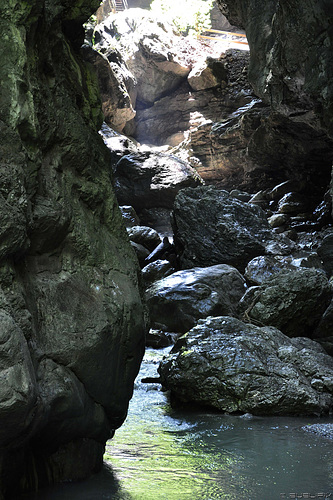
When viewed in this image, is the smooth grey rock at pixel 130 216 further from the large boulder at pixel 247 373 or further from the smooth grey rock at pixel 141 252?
the large boulder at pixel 247 373

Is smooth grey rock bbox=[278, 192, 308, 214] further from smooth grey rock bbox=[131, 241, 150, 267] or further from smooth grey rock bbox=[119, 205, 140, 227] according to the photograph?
smooth grey rock bbox=[131, 241, 150, 267]

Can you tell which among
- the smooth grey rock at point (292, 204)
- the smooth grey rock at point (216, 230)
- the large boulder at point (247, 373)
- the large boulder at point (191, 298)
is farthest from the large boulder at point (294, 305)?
the smooth grey rock at point (292, 204)

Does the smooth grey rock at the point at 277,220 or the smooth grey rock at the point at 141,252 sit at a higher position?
the smooth grey rock at the point at 141,252

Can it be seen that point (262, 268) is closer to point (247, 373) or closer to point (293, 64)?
point (293, 64)

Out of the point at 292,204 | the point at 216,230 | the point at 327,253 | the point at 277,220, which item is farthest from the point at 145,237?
the point at 292,204

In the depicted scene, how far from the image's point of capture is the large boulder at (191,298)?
8.31 m

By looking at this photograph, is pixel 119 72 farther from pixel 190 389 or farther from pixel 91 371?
pixel 91 371

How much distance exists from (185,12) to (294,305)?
931 inches

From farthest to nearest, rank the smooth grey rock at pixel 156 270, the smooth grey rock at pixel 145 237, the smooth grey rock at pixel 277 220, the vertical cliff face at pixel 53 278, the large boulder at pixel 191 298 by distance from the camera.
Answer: the smooth grey rock at pixel 277 220, the smooth grey rock at pixel 145 237, the smooth grey rock at pixel 156 270, the large boulder at pixel 191 298, the vertical cliff face at pixel 53 278

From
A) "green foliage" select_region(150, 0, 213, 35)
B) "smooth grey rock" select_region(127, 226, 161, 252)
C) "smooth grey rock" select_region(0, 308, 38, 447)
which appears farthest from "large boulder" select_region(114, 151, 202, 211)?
"green foliage" select_region(150, 0, 213, 35)

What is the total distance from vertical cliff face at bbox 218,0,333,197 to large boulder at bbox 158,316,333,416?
5.93 m

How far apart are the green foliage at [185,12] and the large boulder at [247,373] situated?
79.7ft

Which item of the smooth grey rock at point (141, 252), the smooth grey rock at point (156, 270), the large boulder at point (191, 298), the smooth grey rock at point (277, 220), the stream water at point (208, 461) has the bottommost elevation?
the smooth grey rock at point (277, 220)

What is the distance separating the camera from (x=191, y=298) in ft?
27.7
